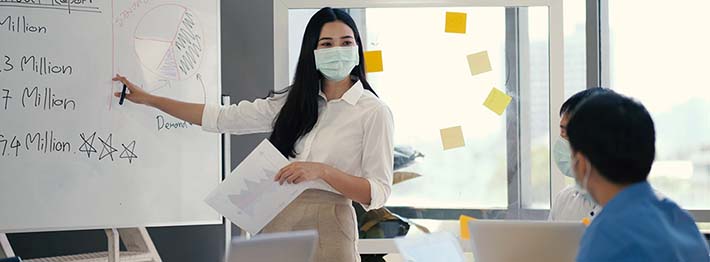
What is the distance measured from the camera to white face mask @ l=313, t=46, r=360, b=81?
103 inches

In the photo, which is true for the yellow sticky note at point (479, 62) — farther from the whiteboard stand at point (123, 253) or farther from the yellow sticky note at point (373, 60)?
the whiteboard stand at point (123, 253)

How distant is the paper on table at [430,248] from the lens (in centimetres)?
202

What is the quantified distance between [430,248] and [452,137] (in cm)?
183

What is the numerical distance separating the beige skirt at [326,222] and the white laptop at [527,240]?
0.63 metres

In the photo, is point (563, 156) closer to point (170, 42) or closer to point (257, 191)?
point (257, 191)

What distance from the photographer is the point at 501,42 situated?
3861 mm

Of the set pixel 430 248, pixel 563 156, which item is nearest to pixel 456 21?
pixel 563 156

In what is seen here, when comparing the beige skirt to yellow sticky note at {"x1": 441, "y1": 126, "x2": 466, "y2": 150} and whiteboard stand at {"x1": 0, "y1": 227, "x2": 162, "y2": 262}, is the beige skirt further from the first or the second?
yellow sticky note at {"x1": 441, "y1": 126, "x2": 466, "y2": 150}

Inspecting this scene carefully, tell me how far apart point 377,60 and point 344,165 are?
1.34 meters

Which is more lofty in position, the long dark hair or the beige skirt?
the long dark hair

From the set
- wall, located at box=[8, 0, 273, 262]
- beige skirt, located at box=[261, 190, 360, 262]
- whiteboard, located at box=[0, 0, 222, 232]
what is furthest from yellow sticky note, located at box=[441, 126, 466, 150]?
beige skirt, located at box=[261, 190, 360, 262]

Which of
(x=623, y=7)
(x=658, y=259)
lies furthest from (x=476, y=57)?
(x=658, y=259)

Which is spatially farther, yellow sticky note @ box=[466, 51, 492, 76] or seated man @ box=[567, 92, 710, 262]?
yellow sticky note @ box=[466, 51, 492, 76]

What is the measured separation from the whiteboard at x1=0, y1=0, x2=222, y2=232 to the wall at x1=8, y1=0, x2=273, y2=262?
1.97ft
